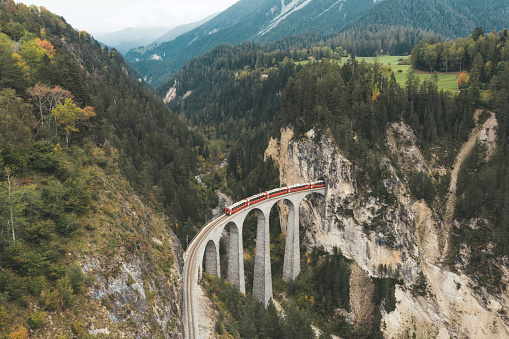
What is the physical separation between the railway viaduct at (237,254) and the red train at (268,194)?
67 centimetres

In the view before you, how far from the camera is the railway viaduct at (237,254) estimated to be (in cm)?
4188

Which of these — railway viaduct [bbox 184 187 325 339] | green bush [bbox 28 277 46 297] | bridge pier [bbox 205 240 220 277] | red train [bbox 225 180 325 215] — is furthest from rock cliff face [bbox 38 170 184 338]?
red train [bbox 225 180 325 215]

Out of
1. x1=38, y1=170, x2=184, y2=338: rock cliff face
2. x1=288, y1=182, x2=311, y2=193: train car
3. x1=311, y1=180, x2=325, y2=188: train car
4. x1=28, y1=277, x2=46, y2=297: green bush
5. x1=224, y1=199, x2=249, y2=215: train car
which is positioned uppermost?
x1=28, y1=277, x2=46, y2=297: green bush

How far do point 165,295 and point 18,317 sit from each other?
15.0 meters

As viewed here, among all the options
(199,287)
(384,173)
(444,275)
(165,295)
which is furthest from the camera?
(384,173)

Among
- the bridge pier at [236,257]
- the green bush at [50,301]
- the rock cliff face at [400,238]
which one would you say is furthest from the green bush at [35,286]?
the rock cliff face at [400,238]

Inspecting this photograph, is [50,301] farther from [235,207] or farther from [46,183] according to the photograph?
[235,207]

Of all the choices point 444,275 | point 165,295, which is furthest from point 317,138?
point 165,295

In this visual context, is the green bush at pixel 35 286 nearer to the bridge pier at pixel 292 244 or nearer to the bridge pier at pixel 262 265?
the bridge pier at pixel 262 265

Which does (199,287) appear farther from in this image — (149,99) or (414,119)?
→ (149,99)

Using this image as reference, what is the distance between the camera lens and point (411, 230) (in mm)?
62188

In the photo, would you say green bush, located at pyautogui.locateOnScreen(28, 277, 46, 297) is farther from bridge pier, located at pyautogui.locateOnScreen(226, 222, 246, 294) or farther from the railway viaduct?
bridge pier, located at pyautogui.locateOnScreen(226, 222, 246, 294)

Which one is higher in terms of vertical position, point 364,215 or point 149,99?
point 149,99

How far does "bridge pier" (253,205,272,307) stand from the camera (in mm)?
59781
